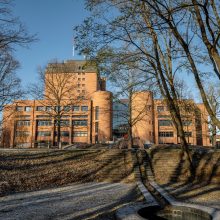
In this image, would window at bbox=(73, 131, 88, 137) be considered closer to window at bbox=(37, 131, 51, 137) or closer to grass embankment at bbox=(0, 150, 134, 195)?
window at bbox=(37, 131, 51, 137)

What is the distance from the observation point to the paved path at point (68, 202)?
761 cm

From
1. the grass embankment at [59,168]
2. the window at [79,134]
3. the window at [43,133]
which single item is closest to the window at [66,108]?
the grass embankment at [59,168]

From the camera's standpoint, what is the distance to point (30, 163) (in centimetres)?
1648

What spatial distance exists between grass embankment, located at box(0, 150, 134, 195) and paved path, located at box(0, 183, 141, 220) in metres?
1.43

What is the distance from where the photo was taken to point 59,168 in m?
16.0

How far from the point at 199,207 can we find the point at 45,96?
2555cm

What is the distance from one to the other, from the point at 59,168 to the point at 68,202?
6.82 m

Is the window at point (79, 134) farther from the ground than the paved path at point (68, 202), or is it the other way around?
the window at point (79, 134)

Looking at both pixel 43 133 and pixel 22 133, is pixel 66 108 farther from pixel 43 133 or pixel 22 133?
pixel 43 133

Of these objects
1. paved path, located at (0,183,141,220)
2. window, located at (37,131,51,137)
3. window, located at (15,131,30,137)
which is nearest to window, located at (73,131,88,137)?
window, located at (37,131,51,137)

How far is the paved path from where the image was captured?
7.61 metres

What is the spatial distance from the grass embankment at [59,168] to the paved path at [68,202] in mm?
1426

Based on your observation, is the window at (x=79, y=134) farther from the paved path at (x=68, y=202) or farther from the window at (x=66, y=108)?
the paved path at (x=68, y=202)

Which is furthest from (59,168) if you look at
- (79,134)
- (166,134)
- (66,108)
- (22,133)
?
(166,134)
